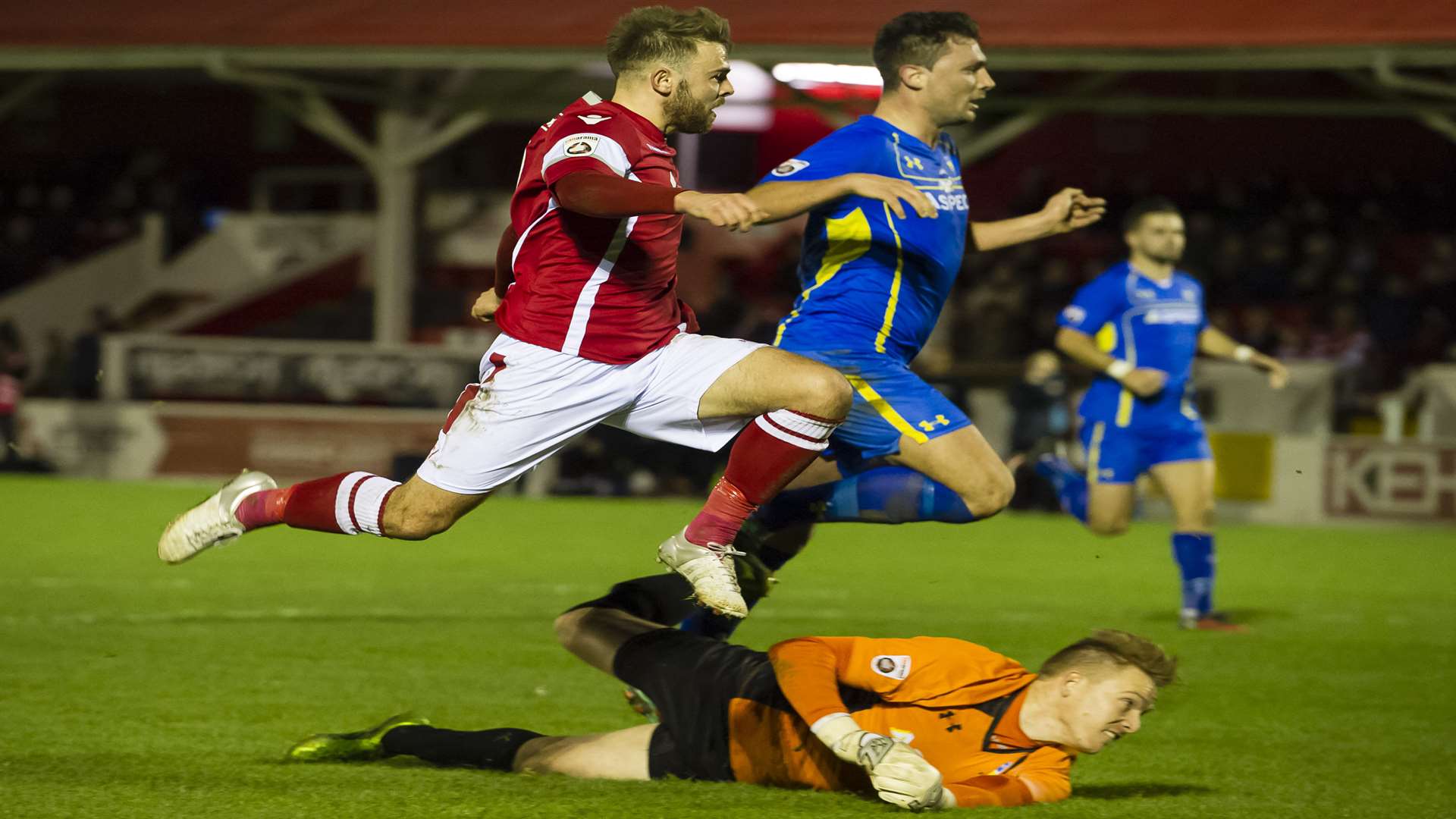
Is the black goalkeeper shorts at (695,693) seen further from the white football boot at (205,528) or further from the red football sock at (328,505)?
the white football boot at (205,528)

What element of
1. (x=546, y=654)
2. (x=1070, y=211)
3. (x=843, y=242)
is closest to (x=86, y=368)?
(x=546, y=654)

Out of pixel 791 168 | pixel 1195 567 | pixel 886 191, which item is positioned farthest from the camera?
pixel 1195 567

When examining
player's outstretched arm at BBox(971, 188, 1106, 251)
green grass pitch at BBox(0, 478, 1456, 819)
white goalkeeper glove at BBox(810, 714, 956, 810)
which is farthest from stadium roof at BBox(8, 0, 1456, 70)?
white goalkeeper glove at BBox(810, 714, 956, 810)

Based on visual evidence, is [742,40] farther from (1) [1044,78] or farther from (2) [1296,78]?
(2) [1296,78]

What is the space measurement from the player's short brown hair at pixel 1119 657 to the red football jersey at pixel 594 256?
1458 mm

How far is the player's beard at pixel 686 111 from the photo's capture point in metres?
4.97

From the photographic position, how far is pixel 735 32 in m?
16.7

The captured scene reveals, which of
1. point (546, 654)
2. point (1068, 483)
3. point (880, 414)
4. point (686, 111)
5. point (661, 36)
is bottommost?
point (546, 654)

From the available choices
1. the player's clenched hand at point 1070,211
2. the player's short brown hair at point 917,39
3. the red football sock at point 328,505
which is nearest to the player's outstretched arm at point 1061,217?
the player's clenched hand at point 1070,211

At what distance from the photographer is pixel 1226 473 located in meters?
15.3

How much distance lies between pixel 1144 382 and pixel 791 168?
127 inches

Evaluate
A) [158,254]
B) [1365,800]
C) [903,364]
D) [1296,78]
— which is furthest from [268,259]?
[1365,800]

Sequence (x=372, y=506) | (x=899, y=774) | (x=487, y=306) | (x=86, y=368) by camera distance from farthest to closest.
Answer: (x=86, y=368) < (x=487, y=306) < (x=372, y=506) < (x=899, y=774)

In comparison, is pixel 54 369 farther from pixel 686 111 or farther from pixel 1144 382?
pixel 686 111
